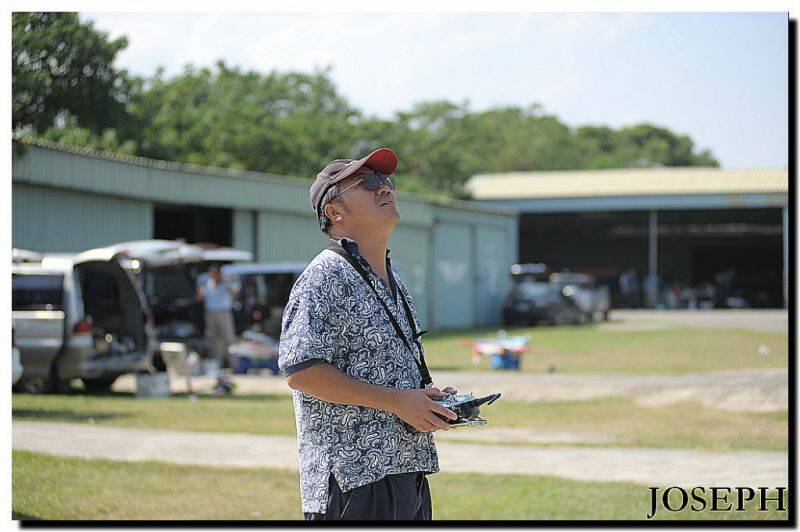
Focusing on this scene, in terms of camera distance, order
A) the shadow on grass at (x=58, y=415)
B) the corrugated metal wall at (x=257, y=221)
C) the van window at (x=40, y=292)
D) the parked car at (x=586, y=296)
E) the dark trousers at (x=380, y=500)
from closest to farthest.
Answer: the dark trousers at (x=380, y=500)
the shadow on grass at (x=58, y=415)
the van window at (x=40, y=292)
the corrugated metal wall at (x=257, y=221)
the parked car at (x=586, y=296)

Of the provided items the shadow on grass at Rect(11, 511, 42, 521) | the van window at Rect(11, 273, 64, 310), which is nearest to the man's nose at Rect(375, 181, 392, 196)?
the shadow on grass at Rect(11, 511, 42, 521)

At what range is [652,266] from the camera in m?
57.8

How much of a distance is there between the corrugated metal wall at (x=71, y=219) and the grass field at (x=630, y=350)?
6124 mm

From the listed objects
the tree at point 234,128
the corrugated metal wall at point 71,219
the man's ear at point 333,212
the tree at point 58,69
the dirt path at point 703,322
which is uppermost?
the tree at point 234,128

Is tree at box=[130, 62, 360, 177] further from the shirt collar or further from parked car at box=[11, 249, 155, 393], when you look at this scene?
the shirt collar

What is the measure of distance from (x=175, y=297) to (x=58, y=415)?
846 centimetres

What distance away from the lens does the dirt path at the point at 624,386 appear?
1388 cm

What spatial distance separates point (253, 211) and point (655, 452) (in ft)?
56.9

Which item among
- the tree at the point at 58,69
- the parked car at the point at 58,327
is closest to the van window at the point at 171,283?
the parked car at the point at 58,327

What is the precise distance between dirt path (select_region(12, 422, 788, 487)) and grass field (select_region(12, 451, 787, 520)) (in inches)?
15.0

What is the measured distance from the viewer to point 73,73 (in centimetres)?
946

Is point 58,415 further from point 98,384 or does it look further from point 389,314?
point 389,314

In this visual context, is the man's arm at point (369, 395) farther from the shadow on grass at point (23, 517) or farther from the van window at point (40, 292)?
the van window at point (40, 292)

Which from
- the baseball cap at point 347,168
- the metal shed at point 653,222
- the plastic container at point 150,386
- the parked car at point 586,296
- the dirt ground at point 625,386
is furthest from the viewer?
the metal shed at point 653,222
